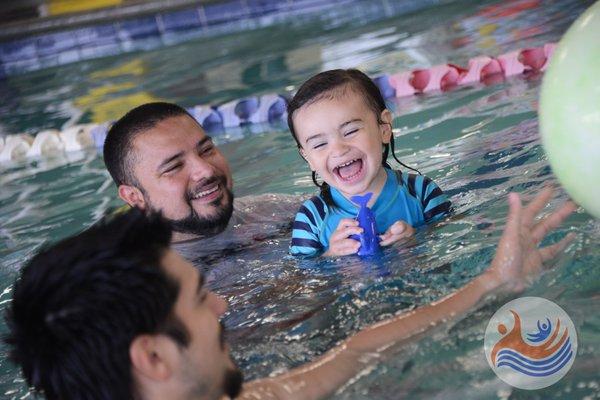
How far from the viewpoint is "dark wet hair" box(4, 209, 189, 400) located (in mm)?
1635

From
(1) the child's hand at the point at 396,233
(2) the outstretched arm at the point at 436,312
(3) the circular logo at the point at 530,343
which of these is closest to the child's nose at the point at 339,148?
(1) the child's hand at the point at 396,233

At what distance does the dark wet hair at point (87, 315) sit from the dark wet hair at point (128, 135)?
2.00 metres

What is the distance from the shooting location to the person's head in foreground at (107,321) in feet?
5.37

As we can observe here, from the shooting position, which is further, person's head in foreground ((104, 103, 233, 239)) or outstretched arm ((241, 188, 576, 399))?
person's head in foreground ((104, 103, 233, 239))

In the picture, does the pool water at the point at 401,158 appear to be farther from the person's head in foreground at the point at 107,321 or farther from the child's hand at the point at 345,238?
the person's head in foreground at the point at 107,321

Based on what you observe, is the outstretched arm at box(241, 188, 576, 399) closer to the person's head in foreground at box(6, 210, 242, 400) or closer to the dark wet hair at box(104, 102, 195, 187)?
the person's head in foreground at box(6, 210, 242, 400)

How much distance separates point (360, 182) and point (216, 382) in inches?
58.6

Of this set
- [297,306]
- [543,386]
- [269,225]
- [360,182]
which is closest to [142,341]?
[543,386]

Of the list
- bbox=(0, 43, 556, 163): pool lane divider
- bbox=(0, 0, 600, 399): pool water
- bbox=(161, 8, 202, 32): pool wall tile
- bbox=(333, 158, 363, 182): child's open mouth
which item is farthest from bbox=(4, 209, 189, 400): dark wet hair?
bbox=(161, 8, 202, 32): pool wall tile

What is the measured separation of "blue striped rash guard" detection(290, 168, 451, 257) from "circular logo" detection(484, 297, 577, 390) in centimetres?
95

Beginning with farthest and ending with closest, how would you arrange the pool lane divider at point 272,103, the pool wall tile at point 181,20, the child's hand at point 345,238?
the pool wall tile at point 181,20
the pool lane divider at point 272,103
the child's hand at point 345,238

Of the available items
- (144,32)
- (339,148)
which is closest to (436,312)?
(339,148)

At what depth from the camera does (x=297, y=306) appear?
2932 millimetres

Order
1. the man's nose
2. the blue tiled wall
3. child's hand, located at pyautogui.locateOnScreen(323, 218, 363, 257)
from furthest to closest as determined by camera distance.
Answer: the blue tiled wall → the man's nose → child's hand, located at pyautogui.locateOnScreen(323, 218, 363, 257)
